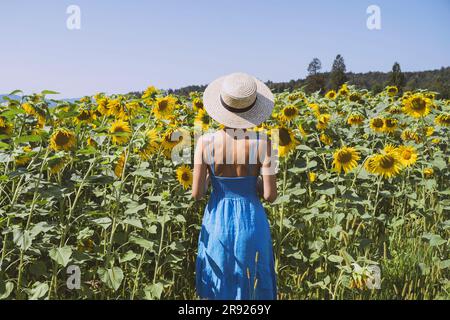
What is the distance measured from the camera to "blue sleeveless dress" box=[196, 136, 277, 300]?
9.46 ft

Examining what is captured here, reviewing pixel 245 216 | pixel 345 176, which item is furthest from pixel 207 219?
pixel 345 176

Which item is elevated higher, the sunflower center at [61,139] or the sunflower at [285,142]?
the sunflower center at [61,139]

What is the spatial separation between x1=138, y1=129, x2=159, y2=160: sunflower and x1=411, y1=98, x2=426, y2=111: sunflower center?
108 inches

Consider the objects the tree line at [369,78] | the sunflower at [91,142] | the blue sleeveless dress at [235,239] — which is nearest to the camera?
the blue sleeveless dress at [235,239]

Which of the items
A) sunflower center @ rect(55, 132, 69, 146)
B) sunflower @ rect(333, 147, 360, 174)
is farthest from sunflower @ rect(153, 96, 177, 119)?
sunflower @ rect(333, 147, 360, 174)

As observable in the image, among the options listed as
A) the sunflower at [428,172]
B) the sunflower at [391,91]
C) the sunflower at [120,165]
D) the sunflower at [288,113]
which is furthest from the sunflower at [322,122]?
the sunflower at [391,91]

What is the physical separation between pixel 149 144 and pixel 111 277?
867mm

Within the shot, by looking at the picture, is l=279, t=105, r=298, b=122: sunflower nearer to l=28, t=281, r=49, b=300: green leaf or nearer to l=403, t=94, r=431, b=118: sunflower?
l=403, t=94, r=431, b=118: sunflower

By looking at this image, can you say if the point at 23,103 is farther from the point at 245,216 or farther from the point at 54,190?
the point at 245,216

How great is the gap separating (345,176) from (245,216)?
3.77ft

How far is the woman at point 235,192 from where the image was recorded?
2771mm

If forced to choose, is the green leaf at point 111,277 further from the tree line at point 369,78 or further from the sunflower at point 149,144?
the tree line at point 369,78

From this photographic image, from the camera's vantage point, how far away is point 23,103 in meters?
3.11

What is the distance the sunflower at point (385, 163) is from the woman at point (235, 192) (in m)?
1.04
